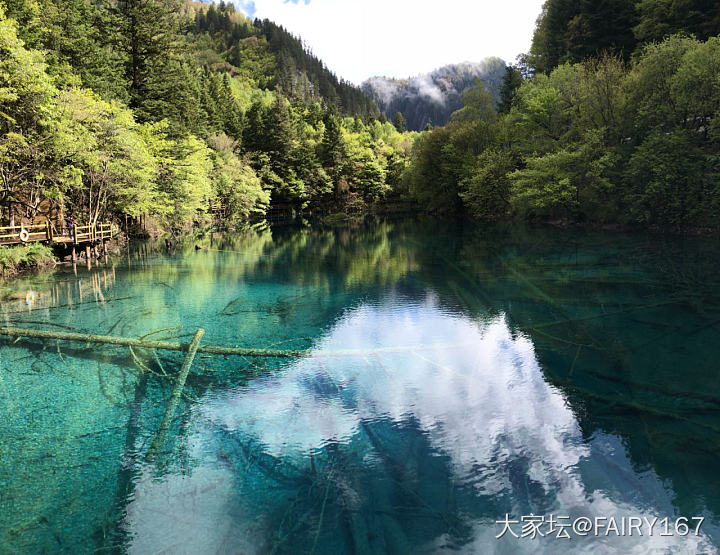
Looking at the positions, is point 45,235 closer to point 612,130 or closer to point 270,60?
point 612,130

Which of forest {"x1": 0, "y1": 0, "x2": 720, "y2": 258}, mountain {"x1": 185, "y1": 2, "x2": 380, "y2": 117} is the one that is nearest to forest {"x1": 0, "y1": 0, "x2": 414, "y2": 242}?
forest {"x1": 0, "y1": 0, "x2": 720, "y2": 258}

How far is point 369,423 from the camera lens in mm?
8203

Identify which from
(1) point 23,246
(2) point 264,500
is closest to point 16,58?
(1) point 23,246

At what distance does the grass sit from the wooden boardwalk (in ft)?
1.57

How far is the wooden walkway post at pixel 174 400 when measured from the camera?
745 centimetres

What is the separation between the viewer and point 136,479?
21.8 feet

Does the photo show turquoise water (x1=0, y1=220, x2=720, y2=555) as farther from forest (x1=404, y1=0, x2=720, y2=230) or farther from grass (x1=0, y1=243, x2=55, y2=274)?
forest (x1=404, y1=0, x2=720, y2=230)

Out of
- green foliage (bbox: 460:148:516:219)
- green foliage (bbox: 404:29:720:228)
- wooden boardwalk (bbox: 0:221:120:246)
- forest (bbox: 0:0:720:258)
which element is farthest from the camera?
green foliage (bbox: 460:148:516:219)

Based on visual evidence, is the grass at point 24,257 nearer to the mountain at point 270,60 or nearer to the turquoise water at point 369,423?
the turquoise water at point 369,423

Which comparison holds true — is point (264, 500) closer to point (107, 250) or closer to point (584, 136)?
point (107, 250)

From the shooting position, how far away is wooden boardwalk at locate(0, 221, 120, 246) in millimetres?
21984

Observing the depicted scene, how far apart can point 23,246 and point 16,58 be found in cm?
852

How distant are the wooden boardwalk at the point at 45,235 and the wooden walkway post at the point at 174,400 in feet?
49.1

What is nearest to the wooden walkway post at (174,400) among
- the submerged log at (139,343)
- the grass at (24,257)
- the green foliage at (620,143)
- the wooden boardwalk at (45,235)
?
the submerged log at (139,343)
